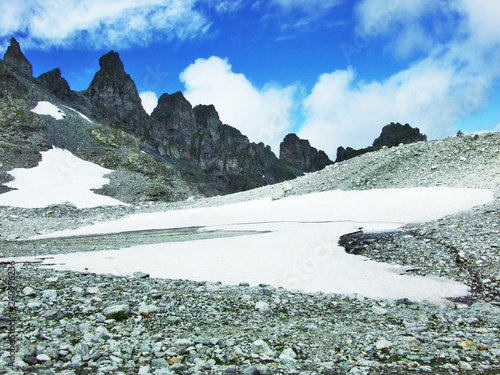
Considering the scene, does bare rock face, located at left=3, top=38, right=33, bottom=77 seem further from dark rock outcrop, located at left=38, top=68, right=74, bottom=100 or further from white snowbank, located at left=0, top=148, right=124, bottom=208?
white snowbank, located at left=0, top=148, right=124, bottom=208

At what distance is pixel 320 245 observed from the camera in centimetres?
1906

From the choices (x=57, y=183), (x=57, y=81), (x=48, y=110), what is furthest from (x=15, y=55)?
(x=57, y=183)

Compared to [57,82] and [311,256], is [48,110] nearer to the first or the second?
[57,82]

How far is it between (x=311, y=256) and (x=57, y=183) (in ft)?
195

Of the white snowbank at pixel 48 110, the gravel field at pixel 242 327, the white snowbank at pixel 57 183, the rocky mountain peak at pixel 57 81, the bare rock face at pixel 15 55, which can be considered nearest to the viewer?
the gravel field at pixel 242 327

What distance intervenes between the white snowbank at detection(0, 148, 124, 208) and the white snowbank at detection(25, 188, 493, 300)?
21.3 meters

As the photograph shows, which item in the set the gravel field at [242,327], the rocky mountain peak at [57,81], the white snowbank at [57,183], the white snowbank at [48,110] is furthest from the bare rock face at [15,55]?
Result: the gravel field at [242,327]

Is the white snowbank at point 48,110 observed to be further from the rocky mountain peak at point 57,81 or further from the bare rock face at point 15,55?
the bare rock face at point 15,55

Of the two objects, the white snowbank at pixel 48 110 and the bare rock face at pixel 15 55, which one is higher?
the bare rock face at pixel 15 55

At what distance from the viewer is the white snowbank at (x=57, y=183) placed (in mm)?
51225

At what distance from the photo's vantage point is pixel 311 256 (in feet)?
54.2

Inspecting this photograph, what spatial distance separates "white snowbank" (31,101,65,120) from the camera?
309 ft

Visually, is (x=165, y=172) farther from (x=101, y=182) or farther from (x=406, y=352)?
(x=406, y=352)

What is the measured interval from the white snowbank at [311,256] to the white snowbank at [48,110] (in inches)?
2986
